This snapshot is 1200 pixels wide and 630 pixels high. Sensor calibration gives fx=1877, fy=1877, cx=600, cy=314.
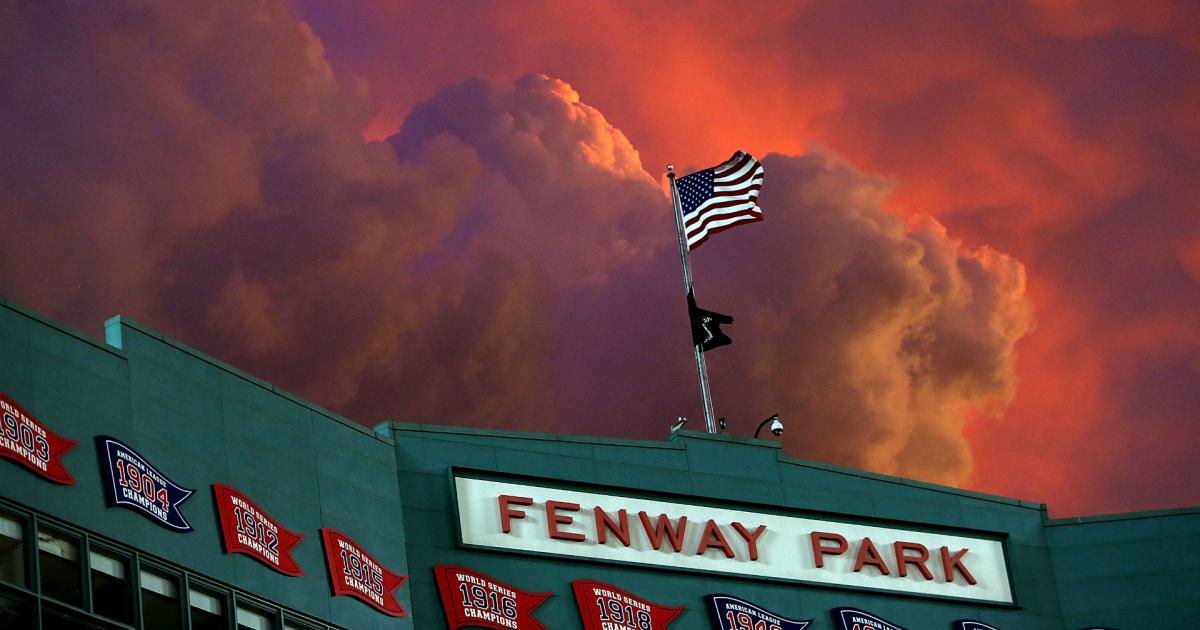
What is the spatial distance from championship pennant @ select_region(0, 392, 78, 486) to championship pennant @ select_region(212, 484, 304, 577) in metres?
3.47

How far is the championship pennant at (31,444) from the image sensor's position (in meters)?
29.4

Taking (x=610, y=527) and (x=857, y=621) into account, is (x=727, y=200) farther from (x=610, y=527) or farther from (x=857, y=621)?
(x=857, y=621)

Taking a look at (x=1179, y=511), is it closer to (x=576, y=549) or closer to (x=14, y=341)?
(x=576, y=549)

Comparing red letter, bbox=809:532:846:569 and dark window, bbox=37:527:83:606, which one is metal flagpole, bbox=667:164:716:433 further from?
dark window, bbox=37:527:83:606

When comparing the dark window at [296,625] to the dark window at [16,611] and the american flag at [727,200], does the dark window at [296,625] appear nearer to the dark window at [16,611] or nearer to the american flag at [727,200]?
the dark window at [16,611]

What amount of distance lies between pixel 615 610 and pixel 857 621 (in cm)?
641

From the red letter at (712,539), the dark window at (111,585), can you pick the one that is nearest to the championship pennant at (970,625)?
the red letter at (712,539)

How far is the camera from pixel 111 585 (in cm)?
3017

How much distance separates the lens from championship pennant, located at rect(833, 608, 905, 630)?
138ft

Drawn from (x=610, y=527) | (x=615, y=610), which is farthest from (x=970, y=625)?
(x=615, y=610)

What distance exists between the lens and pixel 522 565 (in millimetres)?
38562

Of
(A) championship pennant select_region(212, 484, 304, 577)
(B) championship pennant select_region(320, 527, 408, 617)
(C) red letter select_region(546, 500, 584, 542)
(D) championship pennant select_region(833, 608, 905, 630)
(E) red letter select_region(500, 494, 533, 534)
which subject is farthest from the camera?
(D) championship pennant select_region(833, 608, 905, 630)

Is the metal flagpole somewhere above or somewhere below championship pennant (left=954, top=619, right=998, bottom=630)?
above

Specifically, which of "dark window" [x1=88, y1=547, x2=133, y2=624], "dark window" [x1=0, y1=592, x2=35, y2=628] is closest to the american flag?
"dark window" [x1=88, y1=547, x2=133, y2=624]
